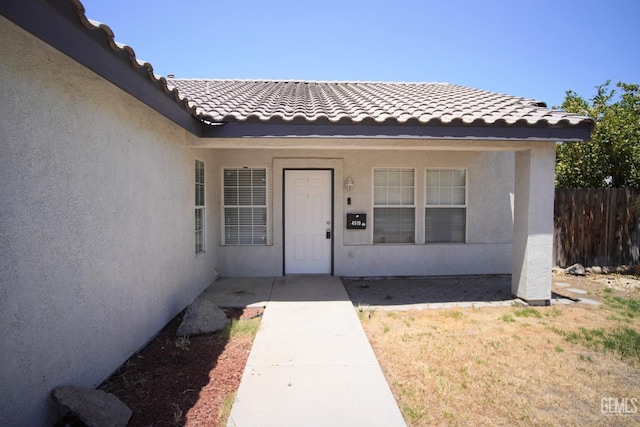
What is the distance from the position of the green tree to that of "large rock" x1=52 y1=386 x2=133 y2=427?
11.9 m

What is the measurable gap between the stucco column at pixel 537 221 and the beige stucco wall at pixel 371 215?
6.75ft

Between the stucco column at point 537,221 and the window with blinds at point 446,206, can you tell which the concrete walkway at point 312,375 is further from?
the window with blinds at point 446,206

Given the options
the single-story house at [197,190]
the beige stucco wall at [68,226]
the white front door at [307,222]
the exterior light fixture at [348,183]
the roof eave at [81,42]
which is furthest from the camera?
the white front door at [307,222]

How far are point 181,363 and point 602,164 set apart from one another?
39.2 feet

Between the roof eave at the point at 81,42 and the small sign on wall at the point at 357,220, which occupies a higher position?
the roof eave at the point at 81,42

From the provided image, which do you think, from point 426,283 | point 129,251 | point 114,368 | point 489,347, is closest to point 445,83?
point 426,283

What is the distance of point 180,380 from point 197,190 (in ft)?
13.4

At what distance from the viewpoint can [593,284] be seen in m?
8.06

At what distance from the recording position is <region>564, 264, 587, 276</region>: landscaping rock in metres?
8.90

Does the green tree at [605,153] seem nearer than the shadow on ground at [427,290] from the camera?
No

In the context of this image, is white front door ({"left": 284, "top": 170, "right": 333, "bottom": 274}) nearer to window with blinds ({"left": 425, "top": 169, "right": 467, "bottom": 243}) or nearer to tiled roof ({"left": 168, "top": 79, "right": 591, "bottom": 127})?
tiled roof ({"left": 168, "top": 79, "right": 591, "bottom": 127})

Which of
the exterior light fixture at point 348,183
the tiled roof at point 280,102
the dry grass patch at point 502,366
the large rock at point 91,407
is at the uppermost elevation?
the tiled roof at point 280,102

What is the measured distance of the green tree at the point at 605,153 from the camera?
32.2 ft

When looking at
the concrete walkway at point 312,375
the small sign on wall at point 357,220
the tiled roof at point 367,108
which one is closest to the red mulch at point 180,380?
the concrete walkway at point 312,375
